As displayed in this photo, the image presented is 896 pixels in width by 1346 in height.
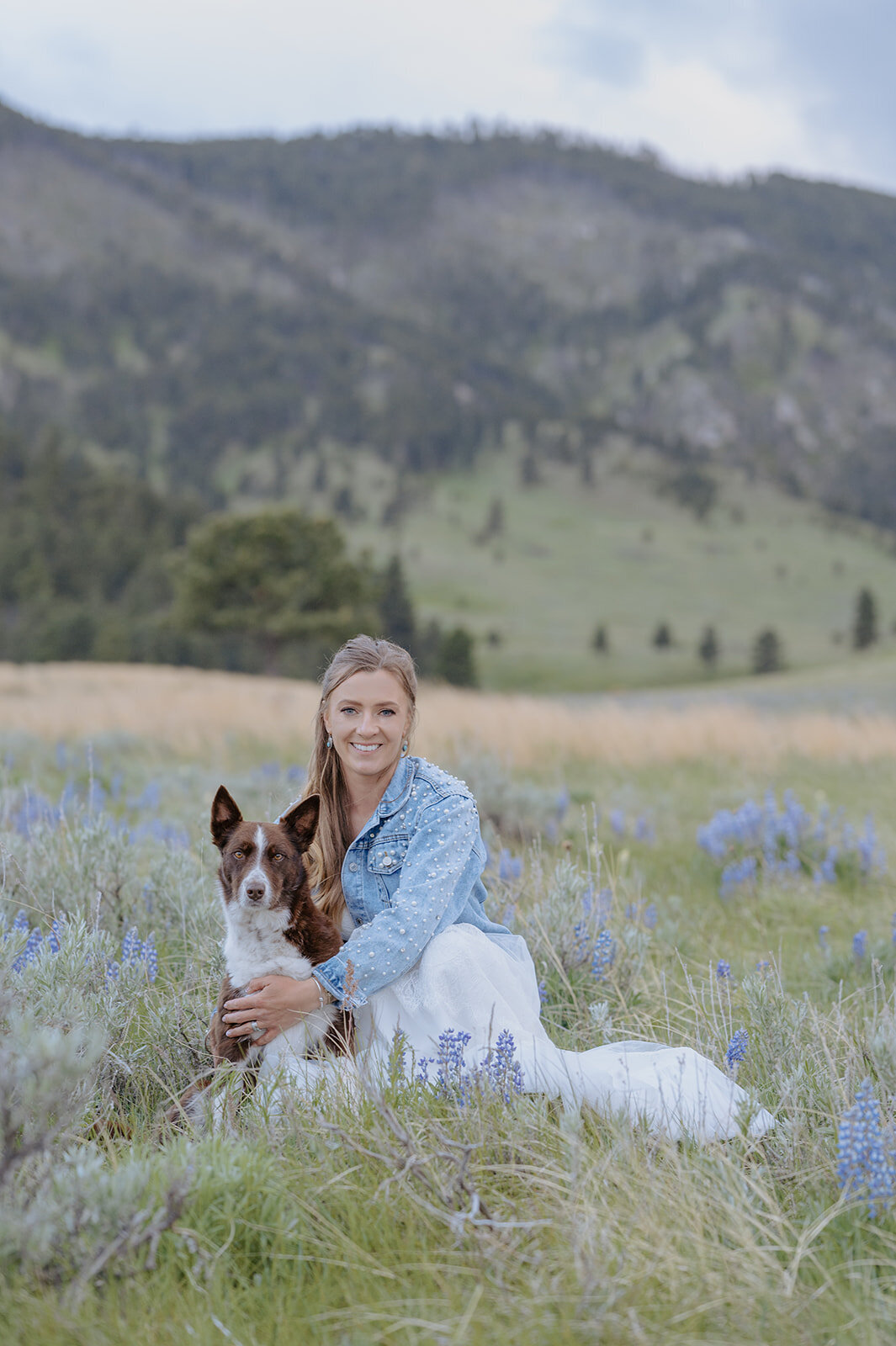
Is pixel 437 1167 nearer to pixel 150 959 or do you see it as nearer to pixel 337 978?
pixel 337 978

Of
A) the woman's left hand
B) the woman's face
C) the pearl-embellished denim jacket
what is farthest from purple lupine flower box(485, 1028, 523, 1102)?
the woman's face

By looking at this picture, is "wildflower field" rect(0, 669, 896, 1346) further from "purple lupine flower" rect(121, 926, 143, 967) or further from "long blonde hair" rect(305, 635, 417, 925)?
"long blonde hair" rect(305, 635, 417, 925)

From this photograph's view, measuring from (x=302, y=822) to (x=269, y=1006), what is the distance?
574 millimetres

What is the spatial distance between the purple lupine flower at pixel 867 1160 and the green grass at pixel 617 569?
221 ft

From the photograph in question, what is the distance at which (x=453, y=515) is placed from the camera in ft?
373

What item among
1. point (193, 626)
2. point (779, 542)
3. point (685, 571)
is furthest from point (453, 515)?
point (193, 626)

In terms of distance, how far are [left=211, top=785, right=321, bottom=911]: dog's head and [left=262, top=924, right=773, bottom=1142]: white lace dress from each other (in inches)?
20.0

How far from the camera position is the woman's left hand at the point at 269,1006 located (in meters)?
2.88

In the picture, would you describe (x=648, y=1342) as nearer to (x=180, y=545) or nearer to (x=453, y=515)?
(x=180, y=545)

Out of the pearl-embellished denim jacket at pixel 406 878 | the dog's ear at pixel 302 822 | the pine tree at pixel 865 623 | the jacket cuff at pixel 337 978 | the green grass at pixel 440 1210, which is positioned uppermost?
the pine tree at pixel 865 623

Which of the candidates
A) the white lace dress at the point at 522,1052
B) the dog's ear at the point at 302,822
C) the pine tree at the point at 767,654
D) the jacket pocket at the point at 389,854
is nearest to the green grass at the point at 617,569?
the pine tree at the point at 767,654

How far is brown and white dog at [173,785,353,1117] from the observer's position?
2936mm

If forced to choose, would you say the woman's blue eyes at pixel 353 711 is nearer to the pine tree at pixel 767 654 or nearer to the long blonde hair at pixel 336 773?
the long blonde hair at pixel 336 773

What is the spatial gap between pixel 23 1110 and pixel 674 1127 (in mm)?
1712
